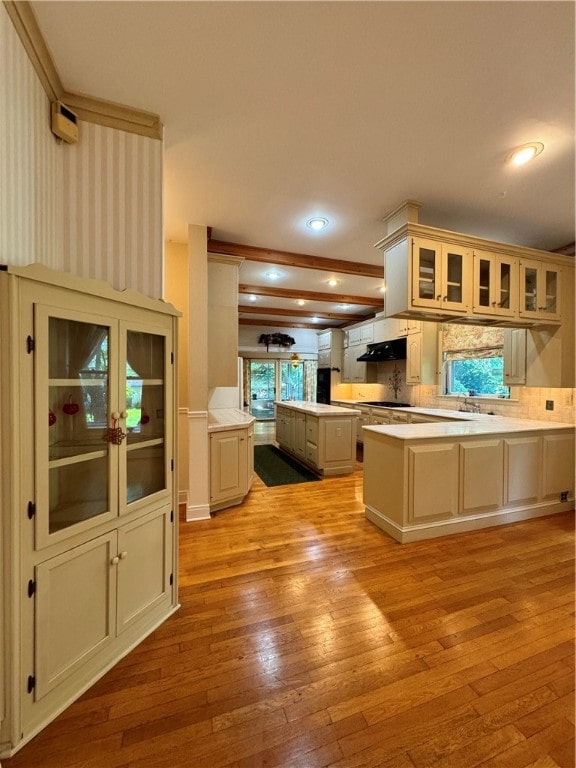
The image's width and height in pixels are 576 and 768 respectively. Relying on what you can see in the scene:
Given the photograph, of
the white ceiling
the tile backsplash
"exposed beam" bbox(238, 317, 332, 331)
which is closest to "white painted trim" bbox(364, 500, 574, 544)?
the tile backsplash

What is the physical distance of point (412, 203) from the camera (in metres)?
2.56

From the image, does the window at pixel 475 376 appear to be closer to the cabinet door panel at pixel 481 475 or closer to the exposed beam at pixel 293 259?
the cabinet door panel at pixel 481 475

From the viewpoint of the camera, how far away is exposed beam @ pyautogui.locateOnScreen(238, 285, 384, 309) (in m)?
4.94

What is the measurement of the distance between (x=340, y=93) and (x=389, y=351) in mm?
4312

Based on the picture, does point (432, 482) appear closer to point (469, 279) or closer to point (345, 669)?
point (345, 669)

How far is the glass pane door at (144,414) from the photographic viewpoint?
5.23 feet

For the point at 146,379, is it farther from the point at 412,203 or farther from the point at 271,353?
the point at 271,353

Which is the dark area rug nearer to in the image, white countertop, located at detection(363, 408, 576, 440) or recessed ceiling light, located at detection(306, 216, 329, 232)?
white countertop, located at detection(363, 408, 576, 440)

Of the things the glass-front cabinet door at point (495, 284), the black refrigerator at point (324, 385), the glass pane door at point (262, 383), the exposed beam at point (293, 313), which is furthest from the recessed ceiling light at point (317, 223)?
the glass pane door at point (262, 383)

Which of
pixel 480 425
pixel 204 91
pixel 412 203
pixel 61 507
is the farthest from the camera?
pixel 480 425

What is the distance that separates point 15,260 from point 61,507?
1.04 metres

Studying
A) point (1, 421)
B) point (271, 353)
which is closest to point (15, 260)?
point (1, 421)

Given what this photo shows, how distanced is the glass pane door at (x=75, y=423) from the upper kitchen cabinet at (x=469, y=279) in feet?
7.52

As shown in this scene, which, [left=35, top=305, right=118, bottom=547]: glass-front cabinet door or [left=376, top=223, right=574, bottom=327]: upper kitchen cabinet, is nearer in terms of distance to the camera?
[left=35, top=305, right=118, bottom=547]: glass-front cabinet door
